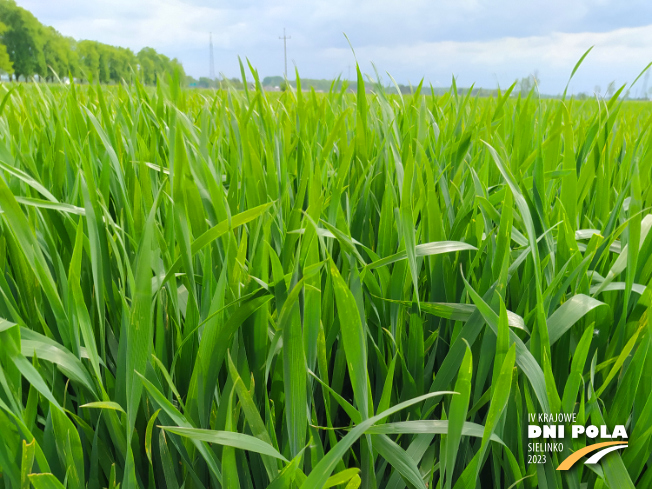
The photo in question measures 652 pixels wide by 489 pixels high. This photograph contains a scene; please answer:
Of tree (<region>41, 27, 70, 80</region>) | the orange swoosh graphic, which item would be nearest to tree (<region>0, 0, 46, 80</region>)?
tree (<region>41, 27, 70, 80</region>)

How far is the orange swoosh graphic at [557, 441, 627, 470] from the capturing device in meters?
0.29

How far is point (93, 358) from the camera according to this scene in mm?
285

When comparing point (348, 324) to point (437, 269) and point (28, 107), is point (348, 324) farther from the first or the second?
point (28, 107)

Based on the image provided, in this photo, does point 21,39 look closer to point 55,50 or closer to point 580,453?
point 55,50

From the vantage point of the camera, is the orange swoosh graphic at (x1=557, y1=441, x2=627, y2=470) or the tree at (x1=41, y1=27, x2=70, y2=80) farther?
the tree at (x1=41, y1=27, x2=70, y2=80)

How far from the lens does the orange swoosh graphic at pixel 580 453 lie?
0.96 ft

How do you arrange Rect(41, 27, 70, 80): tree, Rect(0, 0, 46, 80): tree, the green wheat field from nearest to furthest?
the green wheat field → Rect(0, 0, 46, 80): tree → Rect(41, 27, 70, 80): tree

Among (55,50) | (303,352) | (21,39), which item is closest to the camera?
(303,352)

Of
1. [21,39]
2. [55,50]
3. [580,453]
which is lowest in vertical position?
[580,453]

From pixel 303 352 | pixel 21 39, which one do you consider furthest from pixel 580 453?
pixel 21 39

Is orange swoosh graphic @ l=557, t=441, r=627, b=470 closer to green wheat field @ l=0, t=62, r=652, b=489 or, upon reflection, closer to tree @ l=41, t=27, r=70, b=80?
green wheat field @ l=0, t=62, r=652, b=489

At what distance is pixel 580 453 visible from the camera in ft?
0.96

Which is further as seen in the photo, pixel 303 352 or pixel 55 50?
pixel 55 50

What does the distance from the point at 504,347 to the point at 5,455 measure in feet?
1.03
